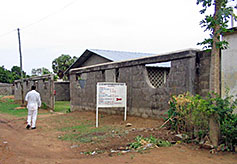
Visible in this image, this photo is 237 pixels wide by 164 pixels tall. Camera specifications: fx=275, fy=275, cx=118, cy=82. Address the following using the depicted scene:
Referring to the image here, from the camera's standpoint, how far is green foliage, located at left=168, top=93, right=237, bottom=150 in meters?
5.78

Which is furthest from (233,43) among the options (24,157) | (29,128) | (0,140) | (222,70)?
(29,128)

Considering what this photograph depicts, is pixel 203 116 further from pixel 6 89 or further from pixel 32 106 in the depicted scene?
pixel 6 89

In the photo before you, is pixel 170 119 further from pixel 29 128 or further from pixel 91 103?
pixel 91 103

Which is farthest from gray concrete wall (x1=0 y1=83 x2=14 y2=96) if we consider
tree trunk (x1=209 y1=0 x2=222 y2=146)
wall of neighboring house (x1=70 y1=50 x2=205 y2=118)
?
tree trunk (x1=209 y1=0 x2=222 y2=146)

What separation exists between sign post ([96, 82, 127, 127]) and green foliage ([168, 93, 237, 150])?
10.1 ft

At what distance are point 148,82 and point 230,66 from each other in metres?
3.33

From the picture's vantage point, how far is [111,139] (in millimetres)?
7414

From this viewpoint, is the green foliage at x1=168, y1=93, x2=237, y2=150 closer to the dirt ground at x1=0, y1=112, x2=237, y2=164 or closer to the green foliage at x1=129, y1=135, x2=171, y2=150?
the dirt ground at x1=0, y1=112, x2=237, y2=164

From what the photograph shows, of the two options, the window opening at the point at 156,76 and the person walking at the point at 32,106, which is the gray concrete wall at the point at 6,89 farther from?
the window opening at the point at 156,76

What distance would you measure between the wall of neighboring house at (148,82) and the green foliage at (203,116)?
4.38 ft

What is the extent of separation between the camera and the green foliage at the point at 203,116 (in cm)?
578

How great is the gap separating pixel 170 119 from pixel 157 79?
13.1 ft

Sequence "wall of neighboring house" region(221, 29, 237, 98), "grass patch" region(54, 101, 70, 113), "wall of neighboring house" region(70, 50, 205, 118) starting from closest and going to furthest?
"wall of neighboring house" region(221, 29, 237, 98) → "wall of neighboring house" region(70, 50, 205, 118) → "grass patch" region(54, 101, 70, 113)

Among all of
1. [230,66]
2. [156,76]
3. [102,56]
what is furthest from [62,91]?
[230,66]
